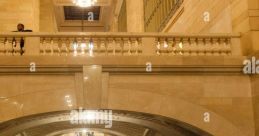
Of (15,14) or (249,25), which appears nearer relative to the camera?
(249,25)

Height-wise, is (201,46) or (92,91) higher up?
(201,46)

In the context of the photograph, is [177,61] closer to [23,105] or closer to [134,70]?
[134,70]

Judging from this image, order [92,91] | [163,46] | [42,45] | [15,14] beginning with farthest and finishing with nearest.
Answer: [15,14]
[163,46]
[42,45]
[92,91]

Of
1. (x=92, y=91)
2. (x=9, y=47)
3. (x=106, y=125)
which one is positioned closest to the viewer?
(x=92, y=91)

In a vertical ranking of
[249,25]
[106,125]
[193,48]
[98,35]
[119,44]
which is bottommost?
[106,125]

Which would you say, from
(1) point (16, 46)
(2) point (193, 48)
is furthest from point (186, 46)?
(1) point (16, 46)

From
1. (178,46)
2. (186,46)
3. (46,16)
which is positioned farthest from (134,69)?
(46,16)

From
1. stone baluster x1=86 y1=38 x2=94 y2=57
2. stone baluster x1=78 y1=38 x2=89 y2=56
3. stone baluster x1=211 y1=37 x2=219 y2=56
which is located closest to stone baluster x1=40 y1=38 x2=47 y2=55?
stone baluster x1=78 y1=38 x2=89 y2=56

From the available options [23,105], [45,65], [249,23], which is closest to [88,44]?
[45,65]

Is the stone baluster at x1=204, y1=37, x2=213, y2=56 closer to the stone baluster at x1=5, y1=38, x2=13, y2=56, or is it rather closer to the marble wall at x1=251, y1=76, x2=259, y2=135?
the marble wall at x1=251, y1=76, x2=259, y2=135

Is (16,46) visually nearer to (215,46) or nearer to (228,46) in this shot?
(215,46)

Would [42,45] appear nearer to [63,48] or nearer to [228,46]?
[63,48]
